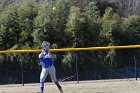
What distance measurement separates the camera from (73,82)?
21594mm

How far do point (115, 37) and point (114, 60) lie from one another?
461 centimetres

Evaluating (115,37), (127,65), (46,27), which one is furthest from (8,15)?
(127,65)

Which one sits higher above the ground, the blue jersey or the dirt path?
the blue jersey

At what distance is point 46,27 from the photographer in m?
26.6

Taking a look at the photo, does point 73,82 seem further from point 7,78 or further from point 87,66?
point 7,78

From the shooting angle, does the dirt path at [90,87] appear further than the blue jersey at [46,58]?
Yes

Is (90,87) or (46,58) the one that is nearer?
(46,58)

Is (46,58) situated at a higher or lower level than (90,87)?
higher

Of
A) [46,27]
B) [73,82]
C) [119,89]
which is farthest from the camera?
[46,27]

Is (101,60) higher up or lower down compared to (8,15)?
lower down

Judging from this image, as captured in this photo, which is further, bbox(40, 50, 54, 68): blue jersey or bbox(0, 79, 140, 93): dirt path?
bbox(0, 79, 140, 93): dirt path

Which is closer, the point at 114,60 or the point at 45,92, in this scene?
the point at 45,92

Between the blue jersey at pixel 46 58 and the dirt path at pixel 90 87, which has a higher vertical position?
the blue jersey at pixel 46 58

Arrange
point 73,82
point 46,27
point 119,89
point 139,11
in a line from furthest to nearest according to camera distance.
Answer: point 139,11 → point 46,27 → point 73,82 → point 119,89
